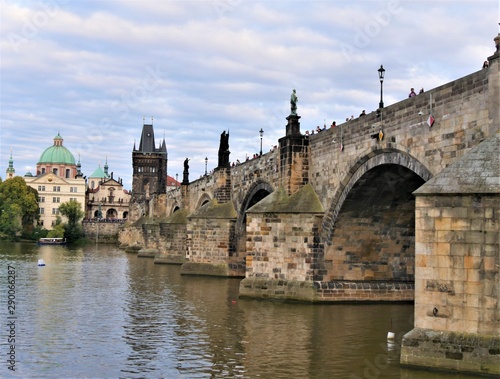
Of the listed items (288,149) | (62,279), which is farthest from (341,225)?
(62,279)

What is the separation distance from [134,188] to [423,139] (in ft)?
330

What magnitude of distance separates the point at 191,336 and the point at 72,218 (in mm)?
106444

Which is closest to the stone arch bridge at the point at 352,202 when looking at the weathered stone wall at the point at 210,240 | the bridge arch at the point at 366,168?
the bridge arch at the point at 366,168

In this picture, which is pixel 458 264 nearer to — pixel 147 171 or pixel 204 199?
pixel 204 199

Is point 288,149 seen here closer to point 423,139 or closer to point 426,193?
point 423,139

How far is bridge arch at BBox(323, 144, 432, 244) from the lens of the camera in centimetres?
2061

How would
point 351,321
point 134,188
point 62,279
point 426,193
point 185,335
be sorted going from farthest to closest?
point 134,188 → point 62,279 → point 351,321 → point 185,335 → point 426,193

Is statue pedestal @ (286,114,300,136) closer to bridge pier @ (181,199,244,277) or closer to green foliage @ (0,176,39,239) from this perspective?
bridge pier @ (181,199,244,277)

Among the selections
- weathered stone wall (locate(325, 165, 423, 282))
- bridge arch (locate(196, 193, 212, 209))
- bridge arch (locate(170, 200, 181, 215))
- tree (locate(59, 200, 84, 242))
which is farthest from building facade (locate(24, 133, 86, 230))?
weathered stone wall (locate(325, 165, 423, 282))

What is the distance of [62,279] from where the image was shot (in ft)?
123

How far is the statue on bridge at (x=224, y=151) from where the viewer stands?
145 ft

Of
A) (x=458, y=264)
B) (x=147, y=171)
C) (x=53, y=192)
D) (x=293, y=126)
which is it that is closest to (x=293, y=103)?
(x=293, y=126)

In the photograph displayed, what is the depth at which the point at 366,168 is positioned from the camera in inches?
948

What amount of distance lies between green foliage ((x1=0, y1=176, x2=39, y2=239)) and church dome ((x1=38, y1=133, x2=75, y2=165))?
41.5 meters
